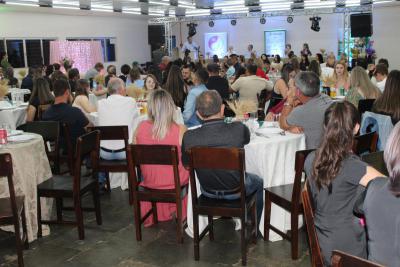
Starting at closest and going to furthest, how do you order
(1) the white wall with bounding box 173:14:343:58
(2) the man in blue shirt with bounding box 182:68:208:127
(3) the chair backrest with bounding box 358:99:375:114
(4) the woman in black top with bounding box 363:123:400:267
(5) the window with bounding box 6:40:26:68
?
1. (4) the woman in black top with bounding box 363:123:400:267
2. (3) the chair backrest with bounding box 358:99:375:114
3. (2) the man in blue shirt with bounding box 182:68:208:127
4. (5) the window with bounding box 6:40:26:68
5. (1) the white wall with bounding box 173:14:343:58

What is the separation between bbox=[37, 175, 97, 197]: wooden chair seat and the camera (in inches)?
147

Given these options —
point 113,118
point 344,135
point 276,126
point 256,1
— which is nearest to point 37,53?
point 256,1

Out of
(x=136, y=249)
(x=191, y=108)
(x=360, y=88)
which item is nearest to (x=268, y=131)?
(x=136, y=249)

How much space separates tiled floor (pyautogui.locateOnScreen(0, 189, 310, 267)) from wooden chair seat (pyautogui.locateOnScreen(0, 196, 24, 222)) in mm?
464

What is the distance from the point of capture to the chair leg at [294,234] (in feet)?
10.7

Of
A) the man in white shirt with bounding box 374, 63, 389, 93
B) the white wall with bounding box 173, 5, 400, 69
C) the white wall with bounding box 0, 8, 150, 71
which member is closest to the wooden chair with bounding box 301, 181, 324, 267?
the man in white shirt with bounding box 374, 63, 389, 93

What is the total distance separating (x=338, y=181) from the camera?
230 cm

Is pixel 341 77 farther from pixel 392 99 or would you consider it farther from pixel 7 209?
pixel 7 209

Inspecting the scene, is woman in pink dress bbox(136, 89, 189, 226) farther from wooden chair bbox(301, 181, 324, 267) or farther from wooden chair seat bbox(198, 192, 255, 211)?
wooden chair bbox(301, 181, 324, 267)

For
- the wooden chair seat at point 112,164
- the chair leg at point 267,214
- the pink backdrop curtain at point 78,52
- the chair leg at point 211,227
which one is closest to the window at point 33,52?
the pink backdrop curtain at point 78,52

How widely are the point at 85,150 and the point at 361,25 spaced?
13213mm

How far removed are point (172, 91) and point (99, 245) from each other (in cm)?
308

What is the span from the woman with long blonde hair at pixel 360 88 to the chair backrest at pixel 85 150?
319 cm

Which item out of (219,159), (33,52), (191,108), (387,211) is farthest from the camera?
(33,52)
